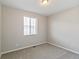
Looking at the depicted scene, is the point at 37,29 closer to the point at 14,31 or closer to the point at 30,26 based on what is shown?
the point at 30,26

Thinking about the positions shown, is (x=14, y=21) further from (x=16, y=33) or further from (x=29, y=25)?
(x=29, y=25)

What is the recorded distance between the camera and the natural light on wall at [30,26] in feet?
12.6

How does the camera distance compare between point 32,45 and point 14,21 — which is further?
point 32,45

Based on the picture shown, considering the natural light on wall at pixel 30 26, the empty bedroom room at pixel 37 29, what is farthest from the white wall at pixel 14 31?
the natural light on wall at pixel 30 26

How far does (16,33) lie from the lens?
3385 millimetres

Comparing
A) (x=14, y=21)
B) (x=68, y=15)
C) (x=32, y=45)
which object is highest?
(x=68, y=15)

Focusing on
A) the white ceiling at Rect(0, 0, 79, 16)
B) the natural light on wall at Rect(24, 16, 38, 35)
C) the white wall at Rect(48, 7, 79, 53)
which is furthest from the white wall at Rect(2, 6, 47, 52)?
the white wall at Rect(48, 7, 79, 53)

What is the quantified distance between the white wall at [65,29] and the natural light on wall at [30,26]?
1.13 m

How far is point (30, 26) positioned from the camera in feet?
13.3

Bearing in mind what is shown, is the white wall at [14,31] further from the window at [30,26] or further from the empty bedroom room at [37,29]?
the window at [30,26]

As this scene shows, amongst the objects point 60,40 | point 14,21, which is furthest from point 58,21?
point 14,21

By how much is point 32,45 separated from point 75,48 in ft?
7.65

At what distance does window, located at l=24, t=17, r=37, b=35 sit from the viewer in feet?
12.6

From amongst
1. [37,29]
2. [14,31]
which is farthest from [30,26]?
[14,31]
